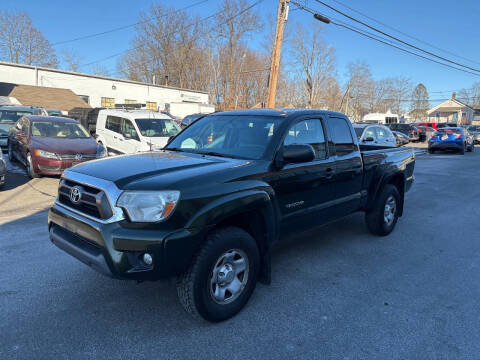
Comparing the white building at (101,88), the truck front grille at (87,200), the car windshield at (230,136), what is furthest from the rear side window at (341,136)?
the white building at (101,88)

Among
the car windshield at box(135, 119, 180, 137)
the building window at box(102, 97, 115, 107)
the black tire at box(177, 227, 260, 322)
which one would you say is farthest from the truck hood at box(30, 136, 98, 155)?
the building window at box(102, 97, 115, 107)

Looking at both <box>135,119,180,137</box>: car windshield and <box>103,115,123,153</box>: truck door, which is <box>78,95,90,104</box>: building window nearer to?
<box>103,115,123,153</box>: truck door

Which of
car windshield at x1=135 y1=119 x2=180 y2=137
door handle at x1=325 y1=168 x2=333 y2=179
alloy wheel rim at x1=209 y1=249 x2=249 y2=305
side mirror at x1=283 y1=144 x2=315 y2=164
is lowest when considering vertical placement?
alloy wheel rim at x1=209 y1=249 x2=249 y2=305

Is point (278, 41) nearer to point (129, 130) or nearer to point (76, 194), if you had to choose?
point (129, 130)

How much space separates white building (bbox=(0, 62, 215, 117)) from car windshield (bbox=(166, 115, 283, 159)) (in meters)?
24.4

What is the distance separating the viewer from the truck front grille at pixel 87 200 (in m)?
2.74

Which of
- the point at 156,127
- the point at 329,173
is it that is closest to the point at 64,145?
the point at 156,127

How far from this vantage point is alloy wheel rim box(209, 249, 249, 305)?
118 inches

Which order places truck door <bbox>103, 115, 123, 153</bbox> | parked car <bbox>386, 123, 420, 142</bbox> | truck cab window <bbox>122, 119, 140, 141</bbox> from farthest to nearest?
parked car <bbox>386, 123, 420, 142</bbox> < truck door <bbox>103, 115, 123, 153</bbox> < truck cab window <bbox>122, 119, 140, 141</bbox>

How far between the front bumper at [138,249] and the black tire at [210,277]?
0.10m

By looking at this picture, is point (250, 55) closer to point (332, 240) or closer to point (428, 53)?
point (428, 53)

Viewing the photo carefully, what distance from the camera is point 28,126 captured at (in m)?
9.92

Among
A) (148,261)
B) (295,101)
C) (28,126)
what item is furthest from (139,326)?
(295,101)

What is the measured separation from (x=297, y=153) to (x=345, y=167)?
50.8 inches
